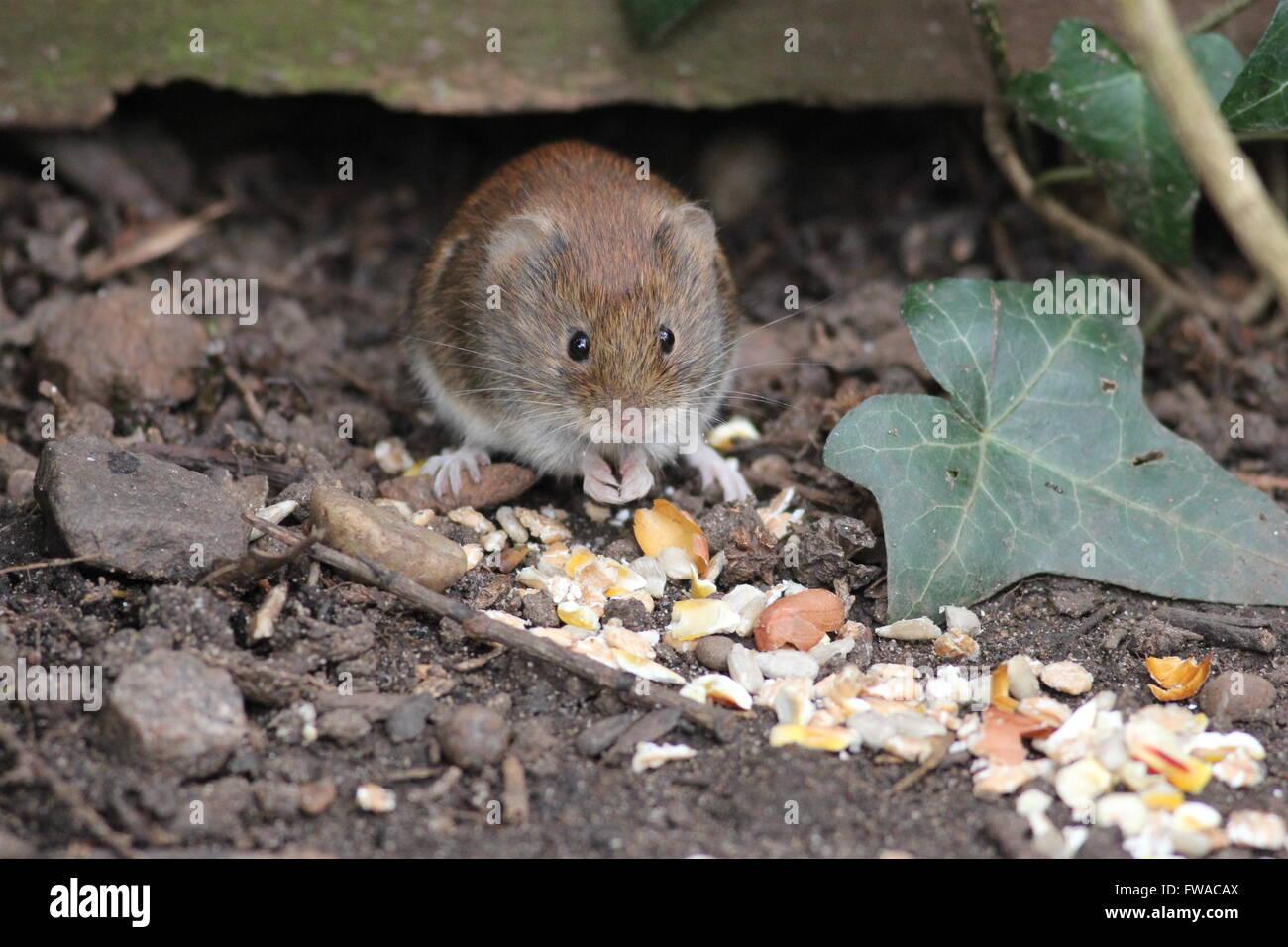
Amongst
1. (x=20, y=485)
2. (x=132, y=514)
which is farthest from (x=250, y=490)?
(x=20, y=485)

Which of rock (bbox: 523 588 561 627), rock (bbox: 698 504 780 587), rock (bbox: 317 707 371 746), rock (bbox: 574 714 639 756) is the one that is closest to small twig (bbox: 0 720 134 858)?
rock (bbox: 317 707 371 746)

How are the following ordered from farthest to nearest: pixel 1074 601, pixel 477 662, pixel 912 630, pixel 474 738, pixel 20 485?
pixel 20 485, pixel 1074 601, pixel 912 630, pixel 477 662, pixel 474 738

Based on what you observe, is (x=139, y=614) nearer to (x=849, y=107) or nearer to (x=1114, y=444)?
(x=1114, y=444)

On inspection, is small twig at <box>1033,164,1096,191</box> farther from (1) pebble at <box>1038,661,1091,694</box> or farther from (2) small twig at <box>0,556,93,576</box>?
(2) small twig at <box>0,556,93,576</box>

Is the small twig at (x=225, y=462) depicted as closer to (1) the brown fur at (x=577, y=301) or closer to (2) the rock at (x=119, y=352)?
(2) the rock at (x=119, y=352)

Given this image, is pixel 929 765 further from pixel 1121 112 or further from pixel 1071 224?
pixel 1071 224
